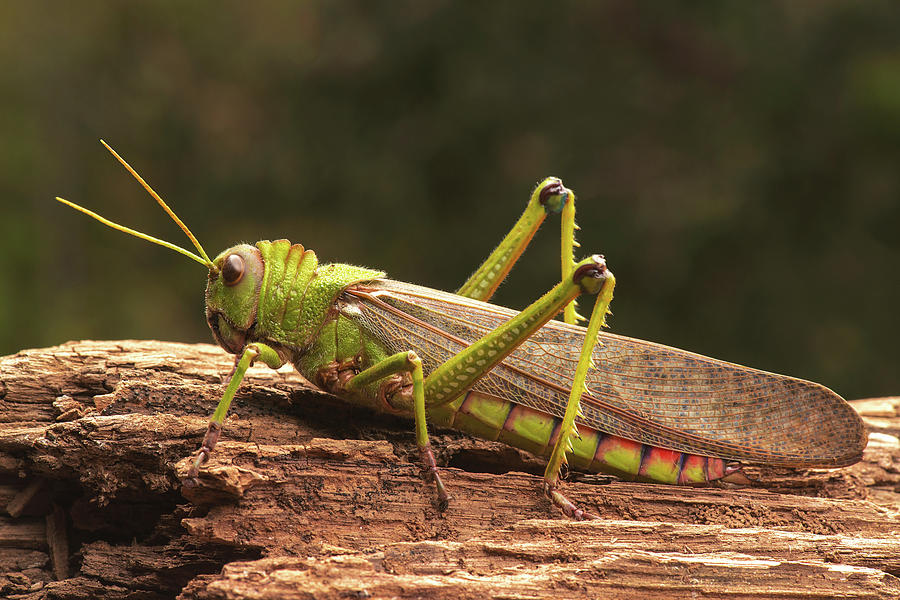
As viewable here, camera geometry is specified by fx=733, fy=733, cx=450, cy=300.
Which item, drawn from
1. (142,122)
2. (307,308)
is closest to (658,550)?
(307,308)

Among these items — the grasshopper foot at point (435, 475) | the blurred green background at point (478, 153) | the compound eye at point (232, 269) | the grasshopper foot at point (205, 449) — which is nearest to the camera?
the grasshopper foot at point (205, 449)

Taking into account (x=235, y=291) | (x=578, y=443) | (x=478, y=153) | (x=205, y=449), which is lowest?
(x=205, y=449)

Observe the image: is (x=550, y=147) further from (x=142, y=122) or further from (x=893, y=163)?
(x=142, y=122)

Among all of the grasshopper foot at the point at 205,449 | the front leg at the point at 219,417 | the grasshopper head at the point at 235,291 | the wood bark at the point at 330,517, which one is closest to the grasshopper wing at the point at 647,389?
the wood bark at the point at 330,517

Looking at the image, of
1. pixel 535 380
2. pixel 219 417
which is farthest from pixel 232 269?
pixel 535 380

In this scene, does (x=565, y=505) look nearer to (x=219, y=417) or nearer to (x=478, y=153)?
(x=219, y=417)

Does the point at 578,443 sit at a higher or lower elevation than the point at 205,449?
higher

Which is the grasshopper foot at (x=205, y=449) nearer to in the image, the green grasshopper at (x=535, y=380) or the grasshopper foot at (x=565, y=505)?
Answer: the green grasshopper at (x=535, y=380)
